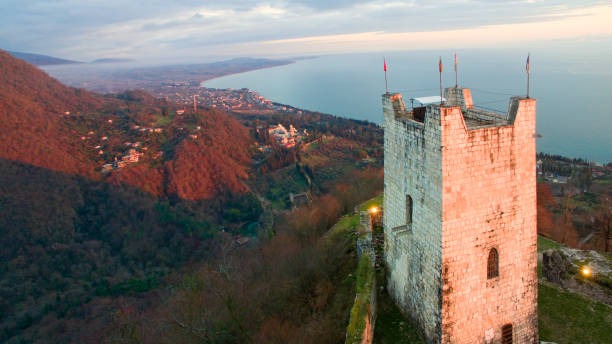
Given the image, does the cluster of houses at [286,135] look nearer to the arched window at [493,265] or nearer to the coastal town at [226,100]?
the coastal town at [226,100]

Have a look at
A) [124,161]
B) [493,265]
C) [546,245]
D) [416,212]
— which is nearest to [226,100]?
[124,161]

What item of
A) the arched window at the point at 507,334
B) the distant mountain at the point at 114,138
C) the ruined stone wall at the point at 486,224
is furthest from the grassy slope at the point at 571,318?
the distant mountain at the point at 114,138

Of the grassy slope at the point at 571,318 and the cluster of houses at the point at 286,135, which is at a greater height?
the grassy slope at the point at 571,318

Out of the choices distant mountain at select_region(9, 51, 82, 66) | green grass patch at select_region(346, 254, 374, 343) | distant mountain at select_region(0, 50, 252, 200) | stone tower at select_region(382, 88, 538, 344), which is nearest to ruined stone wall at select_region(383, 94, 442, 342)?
stone tower at select_region(382, 88, 538, 344)

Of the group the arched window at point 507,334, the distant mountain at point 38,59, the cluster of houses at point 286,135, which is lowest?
the cluster of houses at point 286,135

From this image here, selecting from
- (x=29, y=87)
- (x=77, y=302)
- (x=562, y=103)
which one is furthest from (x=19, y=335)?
(x=562, y=103)

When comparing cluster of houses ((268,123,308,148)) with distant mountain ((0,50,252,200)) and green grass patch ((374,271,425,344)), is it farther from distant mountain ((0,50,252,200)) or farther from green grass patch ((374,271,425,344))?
green grass patch ((374,271,425,344))

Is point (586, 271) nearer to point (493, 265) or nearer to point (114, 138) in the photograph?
point (493, 265)
